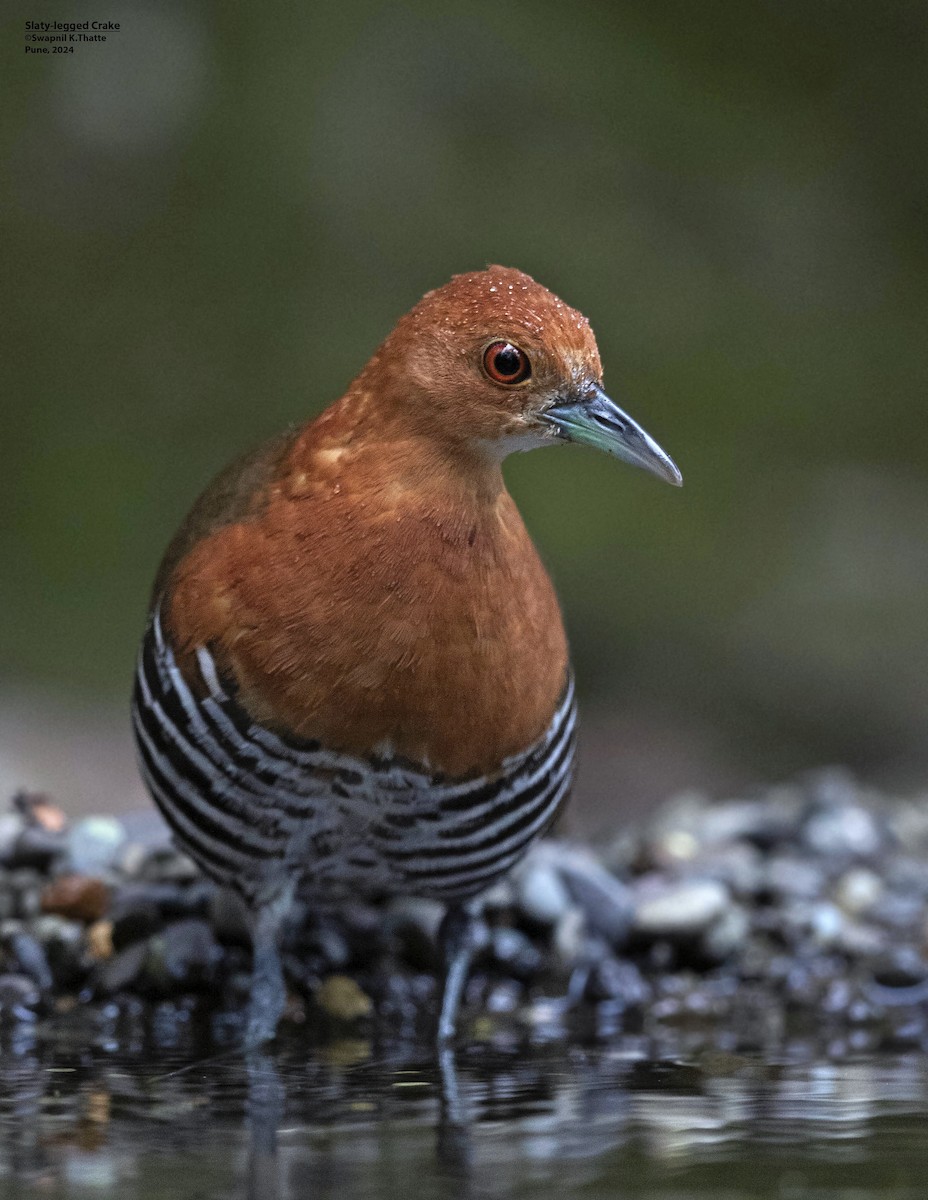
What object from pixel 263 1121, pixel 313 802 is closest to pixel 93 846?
pixel 313 802

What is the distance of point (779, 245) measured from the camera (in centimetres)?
1123

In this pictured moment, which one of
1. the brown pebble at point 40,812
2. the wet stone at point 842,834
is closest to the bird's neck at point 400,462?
the brown pebble at point 40,812

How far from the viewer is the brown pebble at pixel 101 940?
16.2 feet

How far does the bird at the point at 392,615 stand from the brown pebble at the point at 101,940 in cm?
84

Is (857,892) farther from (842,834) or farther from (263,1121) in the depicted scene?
(263,1121)

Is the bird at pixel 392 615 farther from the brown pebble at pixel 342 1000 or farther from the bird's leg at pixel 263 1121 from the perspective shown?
the brown pebble at pixel 342 1000

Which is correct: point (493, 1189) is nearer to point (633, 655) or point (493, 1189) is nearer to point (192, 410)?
point (633, 655)

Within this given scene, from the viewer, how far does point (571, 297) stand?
10.4 m

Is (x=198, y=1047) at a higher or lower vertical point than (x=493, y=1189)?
higher

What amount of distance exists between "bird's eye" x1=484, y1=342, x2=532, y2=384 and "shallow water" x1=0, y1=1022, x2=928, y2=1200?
164 cm

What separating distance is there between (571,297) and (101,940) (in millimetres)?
6467

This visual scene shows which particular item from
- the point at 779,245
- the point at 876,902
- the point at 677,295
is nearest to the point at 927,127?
the point at 779,245

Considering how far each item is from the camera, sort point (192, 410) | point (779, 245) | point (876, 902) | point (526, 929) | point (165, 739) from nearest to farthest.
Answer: point (165, 739)
point (526, 929)
point (876, 902)
point (192, 410)
point (779, 245)

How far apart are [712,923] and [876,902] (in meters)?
0.84
